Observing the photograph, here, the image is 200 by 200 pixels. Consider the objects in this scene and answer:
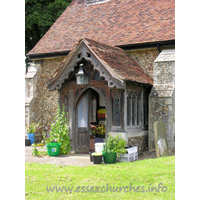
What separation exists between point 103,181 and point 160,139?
3.98 m

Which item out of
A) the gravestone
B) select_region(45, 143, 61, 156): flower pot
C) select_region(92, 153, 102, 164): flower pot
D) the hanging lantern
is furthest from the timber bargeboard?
select_region(92, 153, 102, 164): flower pot

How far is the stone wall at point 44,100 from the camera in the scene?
14531 mm

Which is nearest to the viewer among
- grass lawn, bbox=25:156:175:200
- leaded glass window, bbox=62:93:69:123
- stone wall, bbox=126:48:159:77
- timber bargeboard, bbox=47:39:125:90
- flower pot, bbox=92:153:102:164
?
grass lawn, bbox=25:156:175:200

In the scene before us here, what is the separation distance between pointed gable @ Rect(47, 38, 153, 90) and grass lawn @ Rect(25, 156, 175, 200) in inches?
119

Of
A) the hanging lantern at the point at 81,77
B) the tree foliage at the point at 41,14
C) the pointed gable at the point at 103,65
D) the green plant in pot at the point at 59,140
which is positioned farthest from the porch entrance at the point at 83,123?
the tree foliage at the point at 41,14

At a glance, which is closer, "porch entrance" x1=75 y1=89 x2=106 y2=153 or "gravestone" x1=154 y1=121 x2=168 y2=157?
"gravestone" x1=154 y1=121 x2=168 y2=157

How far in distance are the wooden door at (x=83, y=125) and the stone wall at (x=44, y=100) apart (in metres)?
3.11

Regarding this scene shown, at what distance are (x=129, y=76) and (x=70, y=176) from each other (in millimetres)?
4380

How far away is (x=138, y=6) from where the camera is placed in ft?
49.2

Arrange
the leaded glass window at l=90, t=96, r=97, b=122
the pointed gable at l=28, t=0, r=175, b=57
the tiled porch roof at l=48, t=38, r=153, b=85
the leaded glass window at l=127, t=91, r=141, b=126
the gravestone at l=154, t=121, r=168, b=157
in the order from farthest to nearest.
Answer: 1. the leaded glass window at l=90, t=96, r=97, b=122
2. the pointed gable at l=28, t=0, r=175, b=57
3. the leaded glass window at l=127, t=91, r=141, b=126
4. the gravestone at l=154, t=121, r=168, b=157
5. the tiled porch roof at l=48, t=38, r=153, b=85

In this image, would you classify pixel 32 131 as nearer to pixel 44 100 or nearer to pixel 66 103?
pixel 44 100

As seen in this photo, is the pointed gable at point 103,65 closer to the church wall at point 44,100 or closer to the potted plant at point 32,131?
the church wall at point 44,100

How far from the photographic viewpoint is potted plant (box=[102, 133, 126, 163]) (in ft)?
29.8

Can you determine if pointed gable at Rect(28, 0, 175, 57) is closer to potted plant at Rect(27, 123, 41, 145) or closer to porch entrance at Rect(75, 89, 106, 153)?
porch entrance at Rect(75, 89, 106, 153)
